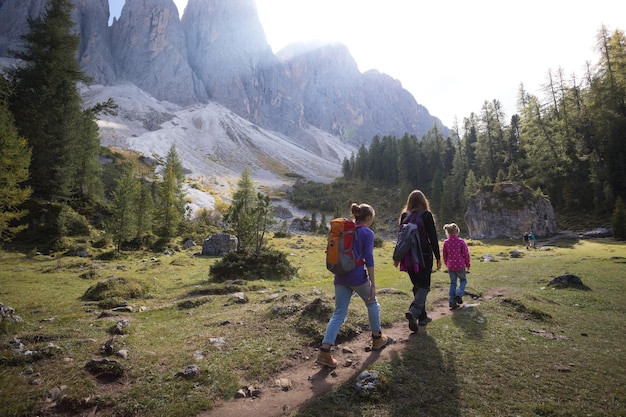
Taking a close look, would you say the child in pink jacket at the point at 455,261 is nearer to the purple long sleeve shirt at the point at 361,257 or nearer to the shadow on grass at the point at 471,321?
the shadow on grass at the point at 471,321

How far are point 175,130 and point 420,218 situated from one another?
7555 inches

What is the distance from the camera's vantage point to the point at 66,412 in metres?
4.34

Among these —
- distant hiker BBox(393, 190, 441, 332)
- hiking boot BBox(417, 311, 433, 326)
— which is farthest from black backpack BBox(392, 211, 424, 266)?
hiking boot BBox(417, 311, 433, 326)

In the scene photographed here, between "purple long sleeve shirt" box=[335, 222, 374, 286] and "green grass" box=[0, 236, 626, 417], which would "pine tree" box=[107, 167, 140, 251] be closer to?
"green grass" box=[0, 236, 626, 417]

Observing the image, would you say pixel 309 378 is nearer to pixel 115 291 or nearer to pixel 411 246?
pixel 411 246

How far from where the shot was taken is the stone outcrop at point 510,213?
4672cm

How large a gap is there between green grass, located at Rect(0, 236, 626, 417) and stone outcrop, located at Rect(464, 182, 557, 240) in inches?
1645

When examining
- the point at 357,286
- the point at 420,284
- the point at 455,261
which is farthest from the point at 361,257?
the point at 455,261

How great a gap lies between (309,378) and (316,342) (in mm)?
1546

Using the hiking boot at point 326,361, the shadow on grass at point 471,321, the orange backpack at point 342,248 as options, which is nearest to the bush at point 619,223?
the shadow on grass at point 471,321

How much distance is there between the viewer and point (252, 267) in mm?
19484

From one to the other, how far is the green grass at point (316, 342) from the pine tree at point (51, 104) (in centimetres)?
2459

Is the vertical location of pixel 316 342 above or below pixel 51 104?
below

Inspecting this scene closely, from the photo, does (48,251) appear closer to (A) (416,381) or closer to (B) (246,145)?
(A) (416,381)
